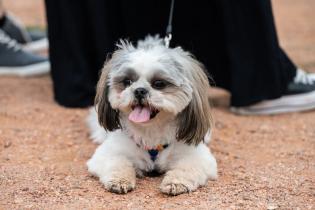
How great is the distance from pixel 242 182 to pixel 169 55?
1.01 metres

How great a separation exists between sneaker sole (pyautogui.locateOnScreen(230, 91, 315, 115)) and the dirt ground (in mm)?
73

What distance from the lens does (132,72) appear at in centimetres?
410

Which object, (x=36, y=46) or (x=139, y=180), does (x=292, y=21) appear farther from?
(x=139, y=180)

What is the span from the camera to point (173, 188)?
13.1ft

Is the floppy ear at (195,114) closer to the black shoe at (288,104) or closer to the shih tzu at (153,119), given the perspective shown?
the shih tzu at (153,119)

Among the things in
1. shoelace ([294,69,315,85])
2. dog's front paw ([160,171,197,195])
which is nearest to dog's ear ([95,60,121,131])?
dog's front paw ([160,171,197,195])

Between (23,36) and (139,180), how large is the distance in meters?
4.41

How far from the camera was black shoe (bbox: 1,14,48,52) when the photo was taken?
314 inches

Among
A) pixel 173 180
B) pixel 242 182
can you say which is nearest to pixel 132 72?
pixel 173 180

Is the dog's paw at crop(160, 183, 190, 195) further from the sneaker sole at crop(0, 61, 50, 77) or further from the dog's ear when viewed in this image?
the sneaker sole at crop(0, 61, 50, 77)

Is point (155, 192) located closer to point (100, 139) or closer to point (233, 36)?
point (100, 139)

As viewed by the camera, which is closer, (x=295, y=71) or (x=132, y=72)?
(x=132, y=72)

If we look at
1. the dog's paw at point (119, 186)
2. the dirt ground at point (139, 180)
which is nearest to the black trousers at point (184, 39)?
the dirt ground at point (139, 180)

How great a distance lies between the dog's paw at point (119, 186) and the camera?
4.02 meters
